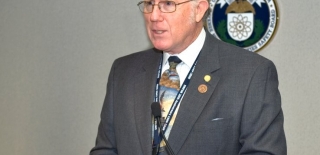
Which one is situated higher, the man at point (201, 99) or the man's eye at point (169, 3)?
the man's eye at point (169, 3)

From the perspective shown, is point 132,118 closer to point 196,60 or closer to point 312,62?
point 196,60

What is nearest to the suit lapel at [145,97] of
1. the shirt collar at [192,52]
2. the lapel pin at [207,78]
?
the shirt collar at [192,52]

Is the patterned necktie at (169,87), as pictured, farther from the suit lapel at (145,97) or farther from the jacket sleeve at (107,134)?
the jacket sleeve at (107,134)

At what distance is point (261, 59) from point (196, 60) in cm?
27

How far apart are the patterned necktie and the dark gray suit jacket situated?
45mm

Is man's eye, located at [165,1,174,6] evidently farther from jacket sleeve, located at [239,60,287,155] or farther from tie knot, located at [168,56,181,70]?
jacket sleeve, located at [239,60,287,155]

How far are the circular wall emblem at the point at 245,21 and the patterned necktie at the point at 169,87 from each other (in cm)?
161

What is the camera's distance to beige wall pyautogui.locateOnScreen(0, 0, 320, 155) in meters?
4.30

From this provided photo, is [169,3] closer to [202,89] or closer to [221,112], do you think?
[202,89]

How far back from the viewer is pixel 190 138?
88.4 inches

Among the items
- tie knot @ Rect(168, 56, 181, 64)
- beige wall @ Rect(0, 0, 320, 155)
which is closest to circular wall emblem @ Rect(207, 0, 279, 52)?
beige wall @ Rect(0, 0, 320, 155)

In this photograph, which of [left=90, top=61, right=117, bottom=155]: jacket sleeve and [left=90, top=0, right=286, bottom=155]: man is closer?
[left=90, top=0, right=286, bottom=155]: man

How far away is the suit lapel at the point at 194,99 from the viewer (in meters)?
2.23

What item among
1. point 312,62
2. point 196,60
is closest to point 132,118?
point 196,60
